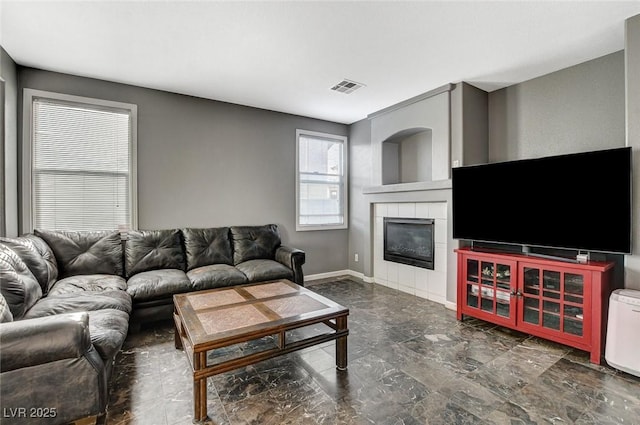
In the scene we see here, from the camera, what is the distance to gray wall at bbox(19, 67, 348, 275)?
3.66 metres

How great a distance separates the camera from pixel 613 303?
2244mm

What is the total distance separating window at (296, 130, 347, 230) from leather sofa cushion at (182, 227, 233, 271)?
1.32 meters

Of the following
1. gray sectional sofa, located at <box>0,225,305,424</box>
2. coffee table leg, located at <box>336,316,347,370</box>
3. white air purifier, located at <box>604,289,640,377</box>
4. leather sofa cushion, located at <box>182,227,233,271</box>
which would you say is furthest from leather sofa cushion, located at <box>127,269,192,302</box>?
white air purifier, located at <box>604,289,640,377</box>

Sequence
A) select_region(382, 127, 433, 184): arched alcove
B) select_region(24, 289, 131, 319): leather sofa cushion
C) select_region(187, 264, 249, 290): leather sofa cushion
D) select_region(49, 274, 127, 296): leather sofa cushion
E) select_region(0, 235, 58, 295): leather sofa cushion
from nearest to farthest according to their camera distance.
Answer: select_region(24, 289, 131, 319): leather sofa cushion → select_region(0, 235, 58, 295): leather sofa cushion → select_region(49, 274, 127, 296): leather sofa cushion → select_region(187, 264, 249, 290): leather sofa cushion → select_region(382, 127, 433, 184): arched alcove

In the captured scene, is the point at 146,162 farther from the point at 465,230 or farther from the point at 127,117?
the point at 465,230

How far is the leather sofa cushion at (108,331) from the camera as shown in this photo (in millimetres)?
1753

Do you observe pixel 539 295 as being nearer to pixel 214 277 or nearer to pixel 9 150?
pixel 214 277

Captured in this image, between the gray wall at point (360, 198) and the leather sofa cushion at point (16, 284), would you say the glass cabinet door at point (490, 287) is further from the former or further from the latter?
the leather sofa cushion at point (16, 284)

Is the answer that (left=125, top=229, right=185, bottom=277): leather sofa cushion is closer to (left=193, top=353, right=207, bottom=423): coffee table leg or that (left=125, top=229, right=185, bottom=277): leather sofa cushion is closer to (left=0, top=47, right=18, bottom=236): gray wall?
(left=0, top=47, right=18, bottom=236): gray wall

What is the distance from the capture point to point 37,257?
8.38 ft

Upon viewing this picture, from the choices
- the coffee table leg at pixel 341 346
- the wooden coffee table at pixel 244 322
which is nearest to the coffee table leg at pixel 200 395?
the wooden coffee table at pixel 244 322

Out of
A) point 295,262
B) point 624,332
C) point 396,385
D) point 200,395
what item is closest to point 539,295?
point 624,332

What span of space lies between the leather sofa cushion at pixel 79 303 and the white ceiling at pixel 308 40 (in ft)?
7.05

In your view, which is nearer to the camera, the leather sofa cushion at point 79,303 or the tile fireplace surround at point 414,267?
the leather sofa cushion at point 79,303
